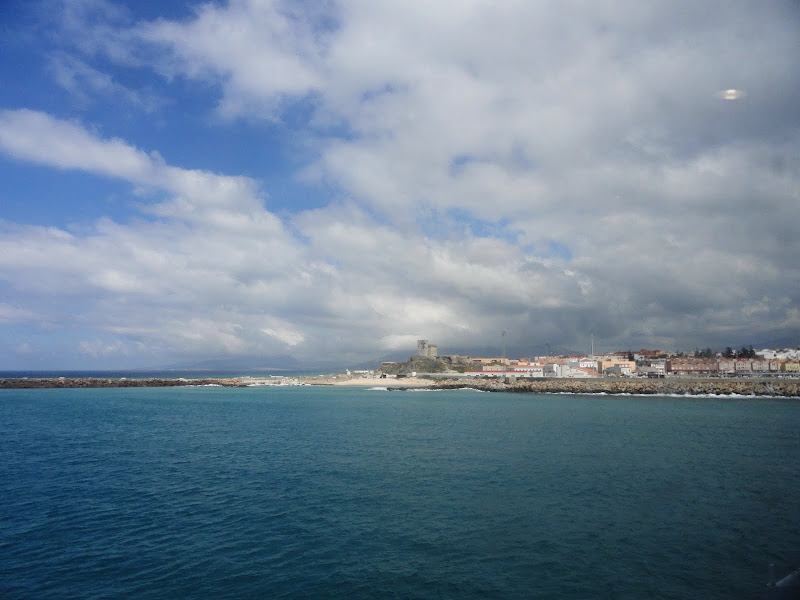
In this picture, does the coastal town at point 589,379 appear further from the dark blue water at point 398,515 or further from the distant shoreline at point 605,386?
the dark blue water at point 398,515

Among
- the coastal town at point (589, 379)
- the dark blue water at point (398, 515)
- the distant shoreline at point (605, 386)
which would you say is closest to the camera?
the dark blue water at point (398, 515)

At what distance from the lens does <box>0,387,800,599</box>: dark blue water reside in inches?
434

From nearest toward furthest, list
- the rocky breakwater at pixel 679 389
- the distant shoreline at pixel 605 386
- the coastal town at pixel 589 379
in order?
the rocky breakwater at pixel 679 389 → the distant shoreline at pixel 605 386 → the coastal town at pixel 589 379

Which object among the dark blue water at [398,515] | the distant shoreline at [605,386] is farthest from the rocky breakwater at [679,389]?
the dark blue water at [398,515]

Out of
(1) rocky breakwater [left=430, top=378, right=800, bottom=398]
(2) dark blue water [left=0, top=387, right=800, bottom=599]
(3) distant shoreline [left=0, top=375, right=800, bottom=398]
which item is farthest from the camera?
(3) distant shoreline [left=0, top=375, right=800, bottom=398]

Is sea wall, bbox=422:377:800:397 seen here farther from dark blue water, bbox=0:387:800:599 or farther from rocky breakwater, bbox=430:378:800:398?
dark blue water, bbox=0:387:800:599

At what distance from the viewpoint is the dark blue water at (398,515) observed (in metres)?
11.0

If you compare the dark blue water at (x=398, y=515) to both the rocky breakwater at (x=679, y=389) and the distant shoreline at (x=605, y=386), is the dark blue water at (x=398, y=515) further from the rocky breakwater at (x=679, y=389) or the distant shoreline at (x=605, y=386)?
the distant shoreline at (x=605, y=386)

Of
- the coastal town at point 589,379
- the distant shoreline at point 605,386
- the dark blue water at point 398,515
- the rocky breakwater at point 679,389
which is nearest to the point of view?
the dark blue water at point 398,515

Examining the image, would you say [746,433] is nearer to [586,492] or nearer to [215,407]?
[586,492]

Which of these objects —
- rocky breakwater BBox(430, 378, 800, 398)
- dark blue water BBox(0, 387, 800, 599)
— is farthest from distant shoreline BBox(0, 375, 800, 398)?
dark blue water BBox(0, 387, 800, 599)

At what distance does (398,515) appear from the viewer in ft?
50.6

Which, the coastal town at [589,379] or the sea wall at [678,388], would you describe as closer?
the sea wall at [678,388]

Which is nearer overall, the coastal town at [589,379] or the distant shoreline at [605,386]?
the distant shoreline at [605,386]
